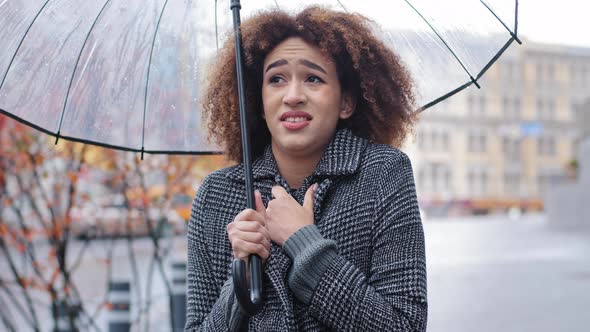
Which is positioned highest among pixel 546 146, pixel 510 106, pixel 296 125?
pixel 510 106

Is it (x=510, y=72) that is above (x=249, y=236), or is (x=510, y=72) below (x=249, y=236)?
above

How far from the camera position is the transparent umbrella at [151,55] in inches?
93.3

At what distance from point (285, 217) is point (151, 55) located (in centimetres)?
97

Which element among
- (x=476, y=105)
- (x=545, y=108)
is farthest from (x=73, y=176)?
(x=545, y=108)

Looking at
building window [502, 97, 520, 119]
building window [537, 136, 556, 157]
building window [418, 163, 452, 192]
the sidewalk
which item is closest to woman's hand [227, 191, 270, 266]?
the sidewalk

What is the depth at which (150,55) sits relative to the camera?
104 inches

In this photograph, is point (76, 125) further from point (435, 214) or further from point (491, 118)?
point (491, 118)

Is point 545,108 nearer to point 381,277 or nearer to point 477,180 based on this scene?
point 477,180

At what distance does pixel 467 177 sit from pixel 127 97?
195ft

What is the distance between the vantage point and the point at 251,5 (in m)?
2.41

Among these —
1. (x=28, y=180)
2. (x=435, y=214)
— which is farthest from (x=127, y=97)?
(x=435, y=214)

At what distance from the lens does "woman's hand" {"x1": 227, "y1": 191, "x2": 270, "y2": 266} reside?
6.12ft

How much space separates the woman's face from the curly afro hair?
43 millimetres

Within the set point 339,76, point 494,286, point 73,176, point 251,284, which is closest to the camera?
point 251,284
